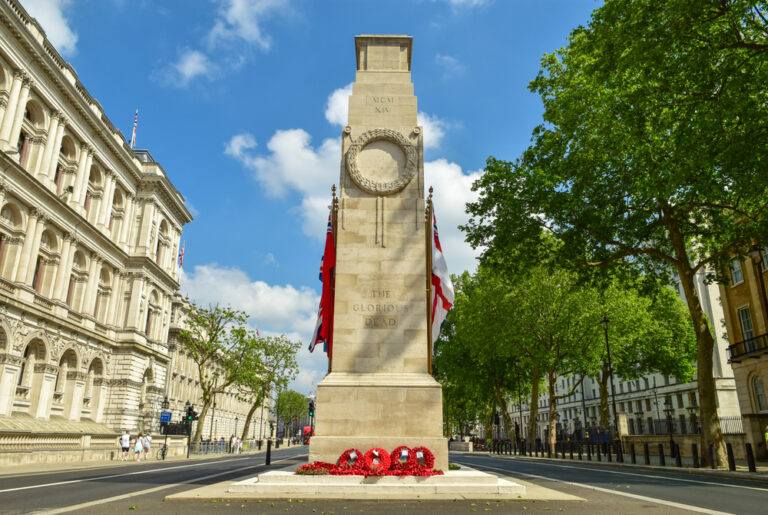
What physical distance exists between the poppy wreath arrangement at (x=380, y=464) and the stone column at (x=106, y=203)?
43145 mm

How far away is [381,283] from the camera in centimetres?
1395

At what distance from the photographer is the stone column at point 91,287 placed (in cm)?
4527

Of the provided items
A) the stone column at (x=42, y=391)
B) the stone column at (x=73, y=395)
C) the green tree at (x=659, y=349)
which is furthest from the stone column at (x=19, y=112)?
the green tree at (x=659, y=349)

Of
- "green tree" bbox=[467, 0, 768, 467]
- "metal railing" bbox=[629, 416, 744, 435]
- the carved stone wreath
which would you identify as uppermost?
"green tree" bbox=[467, 0, 768, 467]

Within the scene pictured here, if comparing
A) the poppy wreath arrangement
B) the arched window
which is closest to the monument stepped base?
the poppy wreath arrangement

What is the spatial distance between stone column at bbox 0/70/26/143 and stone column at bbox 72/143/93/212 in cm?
945

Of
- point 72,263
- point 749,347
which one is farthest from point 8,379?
point 749,347

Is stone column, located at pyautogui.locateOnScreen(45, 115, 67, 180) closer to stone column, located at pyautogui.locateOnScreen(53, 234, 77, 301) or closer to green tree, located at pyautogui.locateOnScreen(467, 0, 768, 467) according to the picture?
stone column, located at pyautogui.locateOnScreen(53, 234, 77, 301)

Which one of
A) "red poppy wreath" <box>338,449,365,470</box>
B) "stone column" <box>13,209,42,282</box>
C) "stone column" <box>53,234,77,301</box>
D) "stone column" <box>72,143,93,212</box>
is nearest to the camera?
"red poppy wreath" <box>338,449,365,470</box>

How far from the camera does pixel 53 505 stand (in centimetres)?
1001

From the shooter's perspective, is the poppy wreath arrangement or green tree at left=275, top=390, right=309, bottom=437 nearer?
the poppy wreath arrangement

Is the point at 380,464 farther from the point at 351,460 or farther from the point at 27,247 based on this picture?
the point at 27,247

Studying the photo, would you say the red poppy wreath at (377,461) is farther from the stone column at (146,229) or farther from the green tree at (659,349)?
the stone column at (146,229)

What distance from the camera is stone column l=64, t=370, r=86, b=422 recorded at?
42.6 metres
